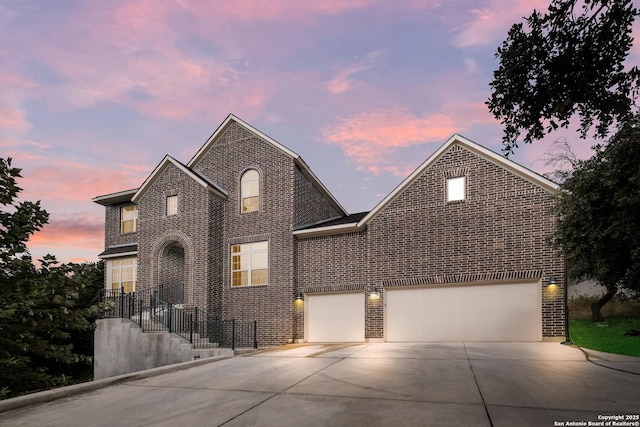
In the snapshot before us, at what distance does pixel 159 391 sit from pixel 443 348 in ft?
28.2

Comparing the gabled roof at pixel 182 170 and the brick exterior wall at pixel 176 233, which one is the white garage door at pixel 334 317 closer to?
the brick exterior wall at pixel 176 233

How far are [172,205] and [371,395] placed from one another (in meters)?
16.3

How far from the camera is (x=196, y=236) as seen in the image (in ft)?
63.2

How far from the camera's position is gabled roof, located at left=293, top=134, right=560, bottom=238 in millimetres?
14547

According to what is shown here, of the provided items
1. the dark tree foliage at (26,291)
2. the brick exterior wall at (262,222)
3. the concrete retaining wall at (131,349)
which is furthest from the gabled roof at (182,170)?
the dark tree foliage at (26,291)

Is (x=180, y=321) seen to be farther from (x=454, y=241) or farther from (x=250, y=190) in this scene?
(x=454, y=241)

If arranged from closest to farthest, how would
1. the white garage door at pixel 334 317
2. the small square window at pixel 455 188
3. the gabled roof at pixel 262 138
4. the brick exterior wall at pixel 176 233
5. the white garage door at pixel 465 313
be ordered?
the white garage door at pixel 465 313 < the small square window at pixel 455 188 < the white garage door at pixel 334 317 < the brick exterior wall at pixel 176 233 < the gabled roof at pixel 262 138

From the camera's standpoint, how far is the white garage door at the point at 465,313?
47.2 ft

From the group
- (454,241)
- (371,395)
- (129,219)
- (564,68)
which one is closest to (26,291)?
(371,395)

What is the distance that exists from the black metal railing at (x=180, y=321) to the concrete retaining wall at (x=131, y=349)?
440mm

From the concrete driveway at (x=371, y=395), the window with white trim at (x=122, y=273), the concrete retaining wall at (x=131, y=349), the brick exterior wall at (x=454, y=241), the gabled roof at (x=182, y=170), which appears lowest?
the concrete retaining wall at (x=131, y=349)

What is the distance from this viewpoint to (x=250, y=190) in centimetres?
2005

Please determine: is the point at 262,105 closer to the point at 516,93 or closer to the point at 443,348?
the point at 443,348

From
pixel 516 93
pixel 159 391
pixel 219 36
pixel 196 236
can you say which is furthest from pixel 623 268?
pixel 196 236
